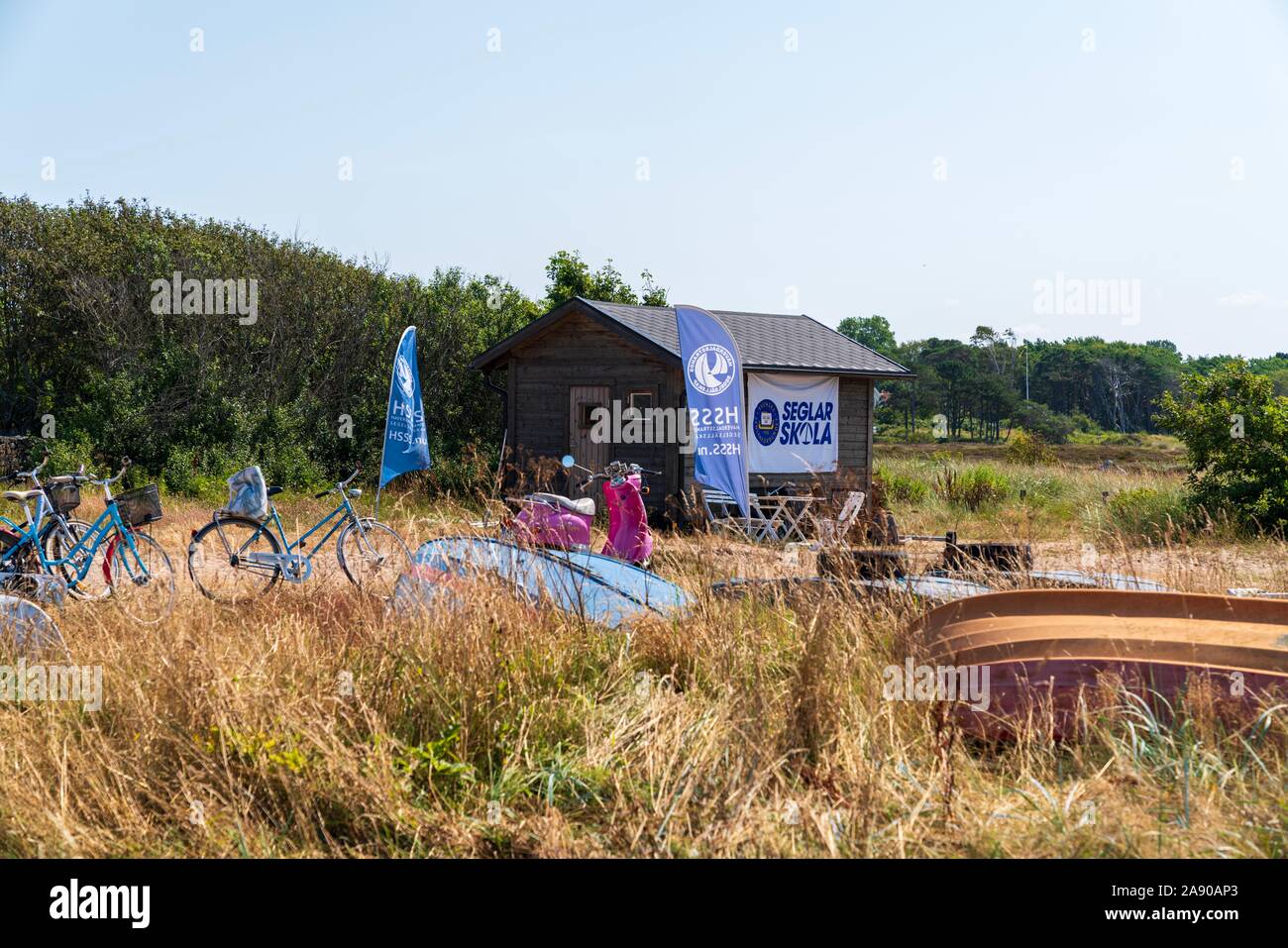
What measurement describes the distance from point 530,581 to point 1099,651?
263 cm

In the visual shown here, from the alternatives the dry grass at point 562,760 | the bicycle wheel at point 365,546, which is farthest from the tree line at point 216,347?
the dry grass at point 562,760

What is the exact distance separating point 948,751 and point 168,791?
2.78m

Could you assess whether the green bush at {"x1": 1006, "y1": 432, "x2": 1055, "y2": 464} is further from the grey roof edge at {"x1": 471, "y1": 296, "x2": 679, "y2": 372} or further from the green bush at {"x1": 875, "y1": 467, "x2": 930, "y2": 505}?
the grey roof edge at {"x1": 471, "y1": 296, "x2": 679, "y2": 372}

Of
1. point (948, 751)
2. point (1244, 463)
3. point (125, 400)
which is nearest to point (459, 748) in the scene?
point (948, 751)

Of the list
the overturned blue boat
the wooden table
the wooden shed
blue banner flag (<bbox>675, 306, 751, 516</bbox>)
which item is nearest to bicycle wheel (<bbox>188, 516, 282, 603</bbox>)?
the overturned blue boat

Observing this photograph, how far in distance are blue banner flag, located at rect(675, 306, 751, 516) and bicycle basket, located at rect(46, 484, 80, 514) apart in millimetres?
5447

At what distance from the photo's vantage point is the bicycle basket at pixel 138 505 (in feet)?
25.3

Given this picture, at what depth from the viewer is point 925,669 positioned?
458 centimetres

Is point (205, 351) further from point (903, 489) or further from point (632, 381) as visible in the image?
point (903, 489)

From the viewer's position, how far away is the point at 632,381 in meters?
Answer: 17.1

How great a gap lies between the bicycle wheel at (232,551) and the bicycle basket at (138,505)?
45 cm

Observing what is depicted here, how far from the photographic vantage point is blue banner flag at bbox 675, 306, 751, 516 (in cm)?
1067

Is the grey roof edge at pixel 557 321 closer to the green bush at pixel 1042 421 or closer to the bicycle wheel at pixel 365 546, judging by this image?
the bicycle wheel at pixel 365 546
